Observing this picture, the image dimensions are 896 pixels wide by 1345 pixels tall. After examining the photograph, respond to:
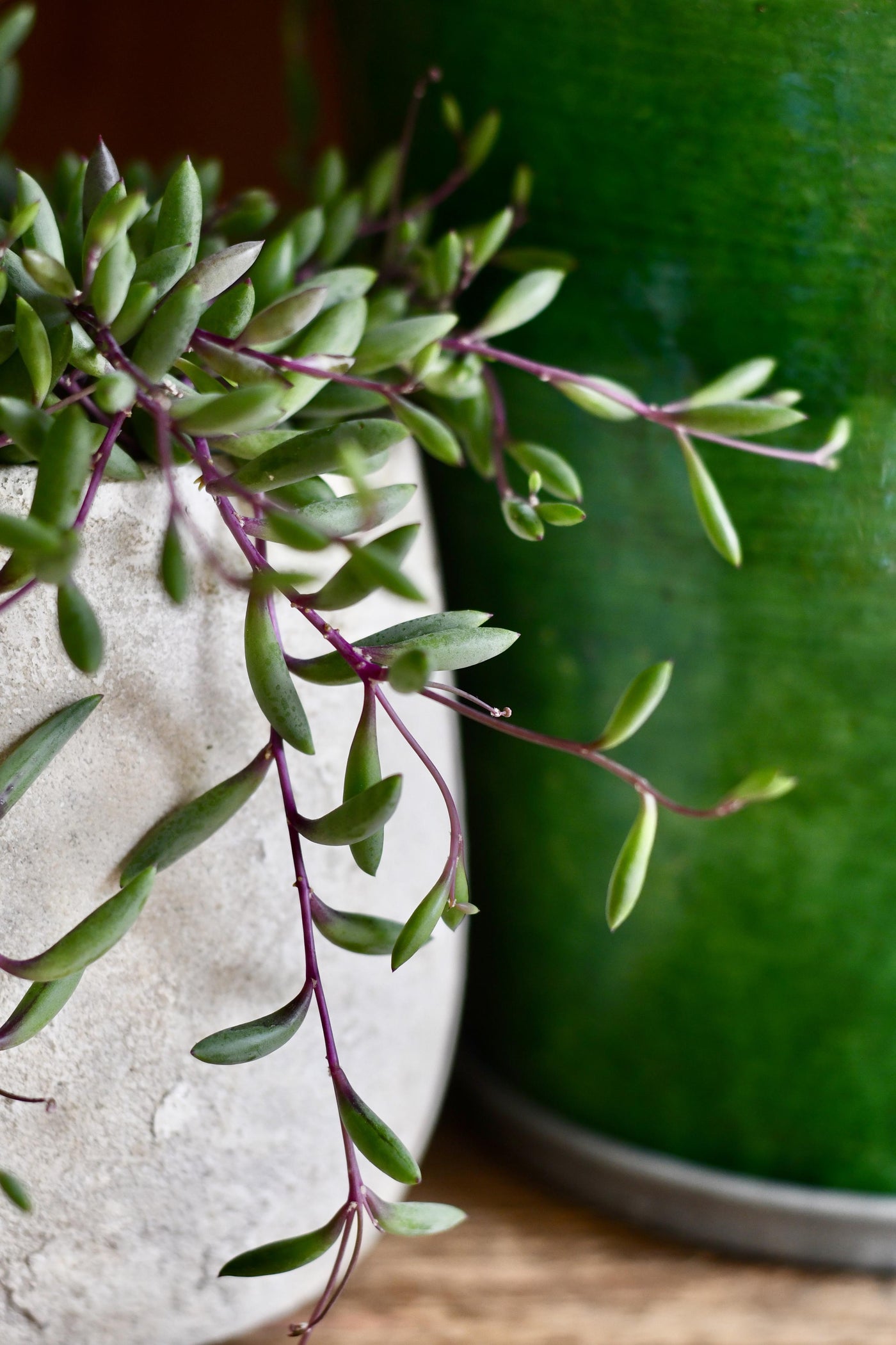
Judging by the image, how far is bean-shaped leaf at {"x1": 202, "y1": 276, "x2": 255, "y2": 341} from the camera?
0.43m

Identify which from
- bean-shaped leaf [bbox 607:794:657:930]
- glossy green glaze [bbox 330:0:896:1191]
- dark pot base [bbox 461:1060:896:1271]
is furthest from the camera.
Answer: dark pot base [bbox 461:1060:896:1271]

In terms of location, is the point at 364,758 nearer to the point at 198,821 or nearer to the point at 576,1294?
the point at 198,821

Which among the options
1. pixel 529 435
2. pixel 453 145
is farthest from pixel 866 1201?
pixel 453 145

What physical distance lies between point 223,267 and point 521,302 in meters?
0.16

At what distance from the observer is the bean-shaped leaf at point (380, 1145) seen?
41cm

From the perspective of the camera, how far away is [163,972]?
46 centimetres

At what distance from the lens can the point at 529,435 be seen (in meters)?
0.64

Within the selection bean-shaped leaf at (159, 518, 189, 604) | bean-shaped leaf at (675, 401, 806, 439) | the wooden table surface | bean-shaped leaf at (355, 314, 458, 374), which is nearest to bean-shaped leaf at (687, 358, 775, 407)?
bean-shaped leaf at (675, 401, 806, 439)

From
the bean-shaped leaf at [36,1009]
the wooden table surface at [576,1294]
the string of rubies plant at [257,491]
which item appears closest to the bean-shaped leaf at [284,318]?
the string of rubies plant at [257,491]

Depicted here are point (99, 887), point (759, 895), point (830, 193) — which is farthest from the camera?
point (759, 895)

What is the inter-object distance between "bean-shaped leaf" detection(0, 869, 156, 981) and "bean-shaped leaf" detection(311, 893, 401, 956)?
71mm

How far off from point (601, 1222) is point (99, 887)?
415 mm

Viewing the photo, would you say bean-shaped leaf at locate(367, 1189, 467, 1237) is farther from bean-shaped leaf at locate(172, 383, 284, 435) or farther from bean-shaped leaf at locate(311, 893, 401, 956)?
bean-shaped leaf at locate(172, 383, 284, 435)

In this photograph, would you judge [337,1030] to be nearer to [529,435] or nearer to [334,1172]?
[334,1172]
